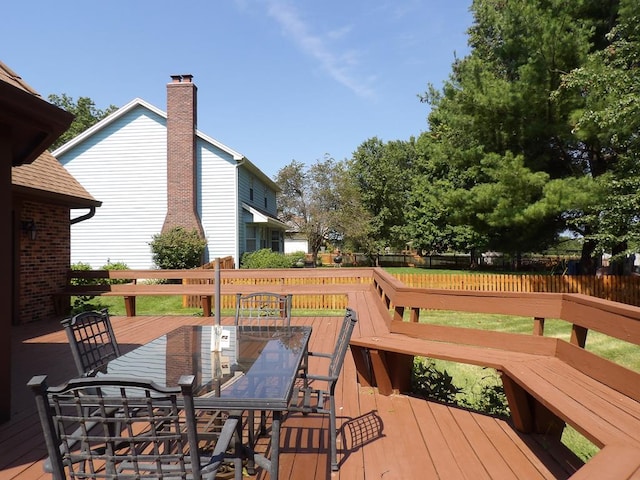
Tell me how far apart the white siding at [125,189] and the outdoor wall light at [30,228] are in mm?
9021

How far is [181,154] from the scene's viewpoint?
55.1 ft

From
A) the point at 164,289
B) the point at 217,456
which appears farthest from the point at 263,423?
the point at 164,289

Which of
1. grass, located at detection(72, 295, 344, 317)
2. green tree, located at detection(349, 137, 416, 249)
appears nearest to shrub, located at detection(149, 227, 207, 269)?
grass, located at detection(72, 295, 344, 317)

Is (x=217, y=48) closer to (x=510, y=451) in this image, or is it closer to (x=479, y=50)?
(x=479, y=50)

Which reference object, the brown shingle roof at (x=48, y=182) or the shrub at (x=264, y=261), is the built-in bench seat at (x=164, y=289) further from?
the shrub at (x=264, y=261)

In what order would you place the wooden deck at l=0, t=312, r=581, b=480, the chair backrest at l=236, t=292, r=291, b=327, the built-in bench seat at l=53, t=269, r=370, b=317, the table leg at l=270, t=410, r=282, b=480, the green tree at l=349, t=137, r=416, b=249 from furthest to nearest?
1. the green tree at l=349, t=137, r=416, b=249
2. the built-in bench seat at l=53, t=269, r=370, b=317
3. the chair backrest at l=236, t=292, r=291, b=327
4. the wooden deck at l=0, t=312, r=581, b=480
5. the table leg at l=270, t=410, r=282, b=480

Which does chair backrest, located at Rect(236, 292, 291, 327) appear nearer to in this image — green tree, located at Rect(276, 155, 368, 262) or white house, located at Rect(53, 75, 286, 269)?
white house, located at Rect(53, 75, 286, 269)

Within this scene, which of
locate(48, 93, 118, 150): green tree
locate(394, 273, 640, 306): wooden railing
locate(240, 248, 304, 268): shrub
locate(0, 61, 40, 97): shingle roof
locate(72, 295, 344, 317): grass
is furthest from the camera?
locate(48, 93, 118, 150): green tree

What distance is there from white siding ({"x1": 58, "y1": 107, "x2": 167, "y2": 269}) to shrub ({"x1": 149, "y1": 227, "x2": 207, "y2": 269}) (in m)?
1.73

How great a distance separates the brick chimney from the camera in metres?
16.7

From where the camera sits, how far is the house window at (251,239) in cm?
1909

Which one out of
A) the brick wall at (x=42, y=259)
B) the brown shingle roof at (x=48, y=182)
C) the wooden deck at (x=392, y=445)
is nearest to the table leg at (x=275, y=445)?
the wooden deck at (x=392, y=445)

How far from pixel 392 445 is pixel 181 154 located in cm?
1600

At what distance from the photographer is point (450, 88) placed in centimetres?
1439
